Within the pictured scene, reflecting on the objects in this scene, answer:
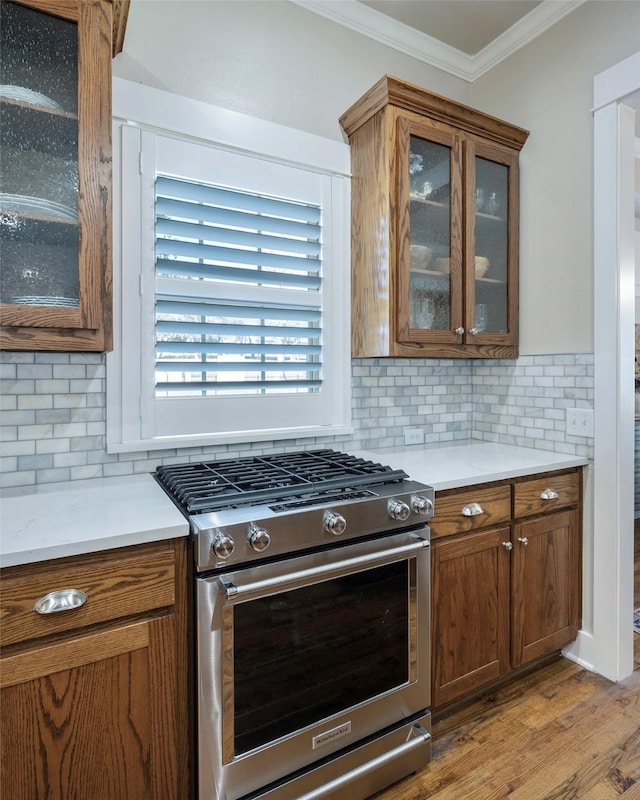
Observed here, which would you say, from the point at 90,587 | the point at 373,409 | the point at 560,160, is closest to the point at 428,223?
the point at 560,160

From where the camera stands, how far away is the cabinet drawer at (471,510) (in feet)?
5.72

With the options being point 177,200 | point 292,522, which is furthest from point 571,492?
point 177,200

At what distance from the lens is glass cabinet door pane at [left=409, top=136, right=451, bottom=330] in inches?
82.0

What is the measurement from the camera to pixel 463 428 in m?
2.72

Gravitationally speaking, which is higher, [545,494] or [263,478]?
[263,478]

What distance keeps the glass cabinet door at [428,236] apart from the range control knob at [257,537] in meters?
1.10

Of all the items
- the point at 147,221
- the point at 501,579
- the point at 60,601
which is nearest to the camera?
the point at 60,601

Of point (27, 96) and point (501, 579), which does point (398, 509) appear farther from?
point (27, 96)

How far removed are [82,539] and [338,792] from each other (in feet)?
3.60

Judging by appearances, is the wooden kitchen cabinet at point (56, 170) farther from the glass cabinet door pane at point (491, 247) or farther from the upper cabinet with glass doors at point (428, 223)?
the glass cabinet door pane at point (491, 247)

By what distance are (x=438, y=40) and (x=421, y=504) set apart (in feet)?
7.90

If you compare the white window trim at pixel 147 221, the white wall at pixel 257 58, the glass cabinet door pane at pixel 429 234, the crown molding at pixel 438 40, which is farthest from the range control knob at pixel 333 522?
the crown molding at pixel 438 40

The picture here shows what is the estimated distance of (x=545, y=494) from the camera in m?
2.04

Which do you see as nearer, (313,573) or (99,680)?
(99,680)
